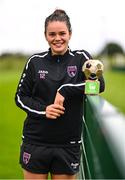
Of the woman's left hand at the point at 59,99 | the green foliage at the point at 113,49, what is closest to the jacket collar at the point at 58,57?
the woman's left hand at the point at 59,99

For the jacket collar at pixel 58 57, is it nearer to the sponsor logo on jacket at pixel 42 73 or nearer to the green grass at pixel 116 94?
the sponsor logo on jacket at pixel 42 73

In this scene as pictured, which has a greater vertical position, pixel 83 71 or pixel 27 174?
pixel 83 71

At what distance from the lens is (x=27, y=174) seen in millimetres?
3385

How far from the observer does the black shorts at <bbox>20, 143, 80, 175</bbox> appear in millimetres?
3254

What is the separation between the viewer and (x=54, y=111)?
3037 mm

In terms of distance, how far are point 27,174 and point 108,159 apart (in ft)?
6.21

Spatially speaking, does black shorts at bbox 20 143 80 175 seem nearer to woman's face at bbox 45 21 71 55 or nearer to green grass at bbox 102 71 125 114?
woman's face at bbox 45 21 71 55

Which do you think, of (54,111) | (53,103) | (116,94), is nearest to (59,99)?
(54,111)

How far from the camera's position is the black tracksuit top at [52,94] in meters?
3.19

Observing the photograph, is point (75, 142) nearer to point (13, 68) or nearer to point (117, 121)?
point (117, 121)

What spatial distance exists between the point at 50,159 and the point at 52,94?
38cm

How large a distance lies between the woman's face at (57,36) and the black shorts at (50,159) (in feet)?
1.84

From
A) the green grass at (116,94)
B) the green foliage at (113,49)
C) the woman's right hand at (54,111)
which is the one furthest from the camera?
the green foliage at (113,49)

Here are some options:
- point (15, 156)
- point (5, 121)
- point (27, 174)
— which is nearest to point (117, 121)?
point (27, 174)
